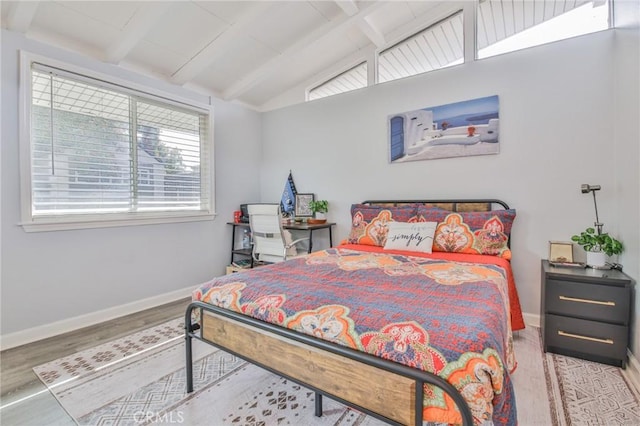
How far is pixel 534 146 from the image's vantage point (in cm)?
272

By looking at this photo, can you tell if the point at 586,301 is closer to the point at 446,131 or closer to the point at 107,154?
Answer: the point at 446,131

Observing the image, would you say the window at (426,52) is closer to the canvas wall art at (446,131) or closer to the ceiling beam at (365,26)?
the ceiling beam at (365,26)

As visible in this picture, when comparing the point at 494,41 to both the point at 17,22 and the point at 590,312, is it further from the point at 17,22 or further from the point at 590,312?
the point at 17,22

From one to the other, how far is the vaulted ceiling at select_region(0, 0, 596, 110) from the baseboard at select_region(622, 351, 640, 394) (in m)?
2.87

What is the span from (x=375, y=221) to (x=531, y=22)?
235 centimetres

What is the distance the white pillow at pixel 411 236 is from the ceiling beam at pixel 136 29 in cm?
270

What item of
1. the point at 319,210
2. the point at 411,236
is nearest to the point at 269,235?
the point at 319,210

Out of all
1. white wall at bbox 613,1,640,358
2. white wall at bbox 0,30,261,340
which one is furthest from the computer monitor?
white wall at bbox 613,1,640,358

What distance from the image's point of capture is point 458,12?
3117mm

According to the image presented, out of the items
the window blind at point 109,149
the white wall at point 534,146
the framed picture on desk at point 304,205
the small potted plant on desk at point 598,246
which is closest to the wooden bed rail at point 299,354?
the window blind at point 109,149

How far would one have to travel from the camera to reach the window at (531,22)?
8.50ft

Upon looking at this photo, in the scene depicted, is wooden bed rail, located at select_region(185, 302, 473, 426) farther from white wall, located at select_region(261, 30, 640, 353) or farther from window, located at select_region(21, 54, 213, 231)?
white wall, located at select_region(261, 30, 640, 353)

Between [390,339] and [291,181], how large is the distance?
345 centimetres

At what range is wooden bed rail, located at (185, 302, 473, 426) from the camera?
99cm
